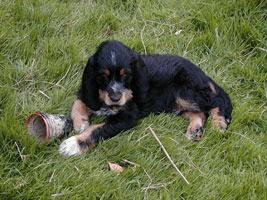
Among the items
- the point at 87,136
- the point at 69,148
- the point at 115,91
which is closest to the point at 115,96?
the point at 115,91

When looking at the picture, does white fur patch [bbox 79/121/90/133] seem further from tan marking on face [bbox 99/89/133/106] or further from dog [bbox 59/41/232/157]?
tan marking on face [bbox 99/89/133/106]

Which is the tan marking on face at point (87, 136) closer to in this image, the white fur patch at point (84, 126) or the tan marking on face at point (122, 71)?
the white fur patch at point (84, 126)

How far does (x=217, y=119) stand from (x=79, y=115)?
1.46 metres

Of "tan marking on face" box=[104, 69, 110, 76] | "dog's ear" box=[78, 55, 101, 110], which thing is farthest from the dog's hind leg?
"tan marking on face" box=[104, 69, 110, 76]

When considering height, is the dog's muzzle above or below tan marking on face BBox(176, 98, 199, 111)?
above

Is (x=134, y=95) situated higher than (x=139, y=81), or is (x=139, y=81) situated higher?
(x=139, y=81)

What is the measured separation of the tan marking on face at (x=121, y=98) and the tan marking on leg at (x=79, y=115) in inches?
9.6

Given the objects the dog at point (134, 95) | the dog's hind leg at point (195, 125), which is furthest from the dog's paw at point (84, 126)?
the dog's hind leg at point (195, 125)

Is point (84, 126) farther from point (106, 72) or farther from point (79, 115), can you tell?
point (106, 72)

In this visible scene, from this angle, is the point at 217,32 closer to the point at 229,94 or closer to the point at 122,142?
the point at 229,94

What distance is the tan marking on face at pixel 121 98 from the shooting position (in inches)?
139

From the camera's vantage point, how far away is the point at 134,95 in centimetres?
375

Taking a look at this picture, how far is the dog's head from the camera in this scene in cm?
338

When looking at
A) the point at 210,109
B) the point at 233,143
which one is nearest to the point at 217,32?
the point at 210,109
